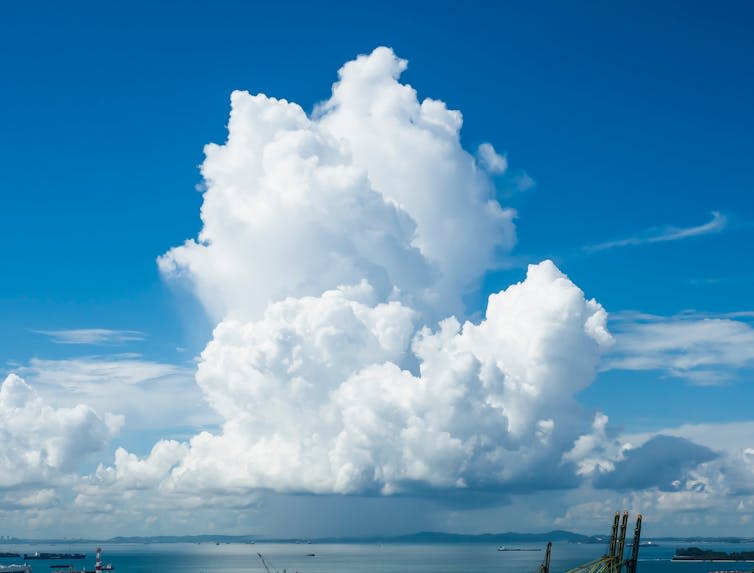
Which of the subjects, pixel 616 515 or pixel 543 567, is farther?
pixel 543 567

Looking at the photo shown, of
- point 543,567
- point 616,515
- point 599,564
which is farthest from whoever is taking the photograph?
point 543,567

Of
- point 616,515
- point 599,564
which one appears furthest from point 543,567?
point 616,515

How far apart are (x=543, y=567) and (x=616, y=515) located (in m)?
19.3

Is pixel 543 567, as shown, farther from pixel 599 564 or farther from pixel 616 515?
pixel 616 515

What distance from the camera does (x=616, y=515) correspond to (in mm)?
97625

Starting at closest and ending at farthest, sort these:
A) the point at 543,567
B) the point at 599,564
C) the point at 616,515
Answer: the point at 616,515 → the point at 599,564 → the point at 543,567

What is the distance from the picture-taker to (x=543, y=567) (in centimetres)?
11250

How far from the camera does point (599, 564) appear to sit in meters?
105

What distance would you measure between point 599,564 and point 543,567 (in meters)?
9.41

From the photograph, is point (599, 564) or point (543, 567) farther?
point (543, 567)
